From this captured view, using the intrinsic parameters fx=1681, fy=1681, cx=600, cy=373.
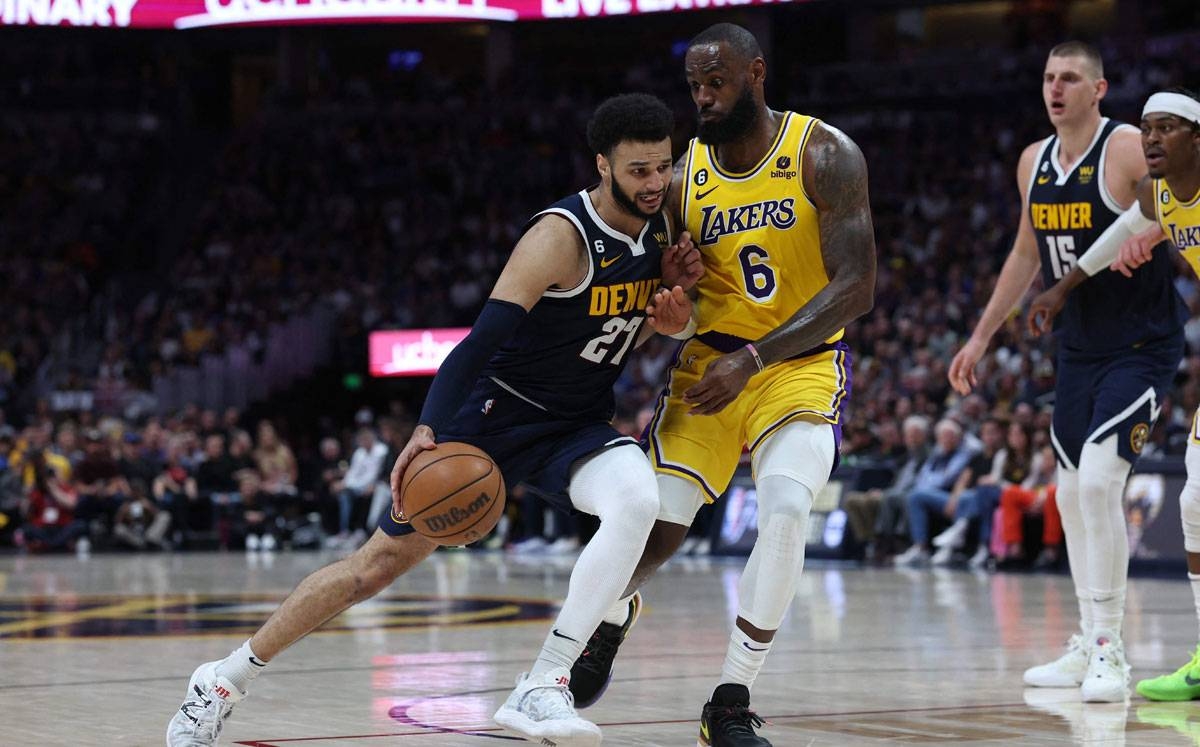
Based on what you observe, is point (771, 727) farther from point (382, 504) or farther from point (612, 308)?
point (382, 504)

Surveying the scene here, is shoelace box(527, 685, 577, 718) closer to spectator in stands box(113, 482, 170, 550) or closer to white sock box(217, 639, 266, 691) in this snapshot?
white sock box(217, 639, 266, 691)

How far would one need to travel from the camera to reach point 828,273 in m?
5.67

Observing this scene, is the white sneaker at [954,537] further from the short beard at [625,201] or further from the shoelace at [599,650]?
the short beard at [625,201]

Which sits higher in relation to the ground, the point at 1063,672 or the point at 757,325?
the point at 757,325

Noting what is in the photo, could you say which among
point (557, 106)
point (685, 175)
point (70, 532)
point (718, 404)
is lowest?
point (70, 532)

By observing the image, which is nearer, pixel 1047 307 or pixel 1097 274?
pixel 1047 307

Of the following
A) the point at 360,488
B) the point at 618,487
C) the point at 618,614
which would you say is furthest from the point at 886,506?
the point at 618,487

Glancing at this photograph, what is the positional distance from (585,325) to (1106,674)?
8.54 ft

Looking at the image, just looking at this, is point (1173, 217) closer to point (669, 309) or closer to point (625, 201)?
point (669, 309)

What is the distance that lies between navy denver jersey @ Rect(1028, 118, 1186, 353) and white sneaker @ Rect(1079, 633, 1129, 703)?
1.21m

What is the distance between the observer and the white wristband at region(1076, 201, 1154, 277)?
675 centimetres

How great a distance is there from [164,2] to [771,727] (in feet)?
74.6

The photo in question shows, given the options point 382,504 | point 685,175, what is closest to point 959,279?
point 382,504

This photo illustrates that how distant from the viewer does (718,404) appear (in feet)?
17.5
